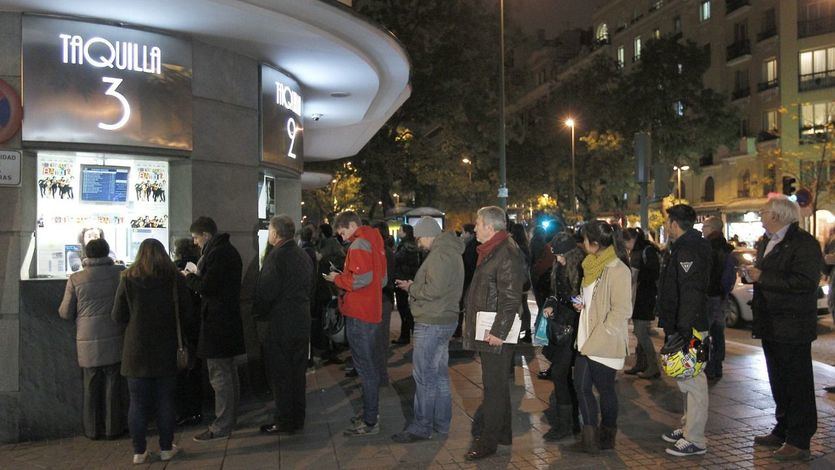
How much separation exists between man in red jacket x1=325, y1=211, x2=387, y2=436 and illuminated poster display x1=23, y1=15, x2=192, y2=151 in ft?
7.75

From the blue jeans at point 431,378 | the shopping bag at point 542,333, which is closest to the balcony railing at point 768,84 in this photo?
the shopping bag at point 542,333

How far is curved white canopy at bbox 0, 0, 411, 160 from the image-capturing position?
5.98 meters

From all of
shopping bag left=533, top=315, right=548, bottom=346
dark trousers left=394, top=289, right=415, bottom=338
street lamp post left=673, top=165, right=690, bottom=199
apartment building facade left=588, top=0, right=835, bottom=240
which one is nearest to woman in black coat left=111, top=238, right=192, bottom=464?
shopping bag left=533, top=315, right=548, bottom=346

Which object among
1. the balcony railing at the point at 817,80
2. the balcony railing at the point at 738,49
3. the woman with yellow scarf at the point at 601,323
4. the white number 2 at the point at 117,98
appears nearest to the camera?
the woman with yellow scarf at the point at 601,323

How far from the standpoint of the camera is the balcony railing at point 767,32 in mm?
39250

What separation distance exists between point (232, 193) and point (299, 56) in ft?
5.91

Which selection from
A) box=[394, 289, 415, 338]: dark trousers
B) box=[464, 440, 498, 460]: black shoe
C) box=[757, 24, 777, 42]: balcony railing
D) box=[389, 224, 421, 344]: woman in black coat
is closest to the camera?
box=[464, 440, 498, 460]: black shoe

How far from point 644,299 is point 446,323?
3.43 m

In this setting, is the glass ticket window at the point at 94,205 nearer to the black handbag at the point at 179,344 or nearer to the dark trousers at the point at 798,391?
the black handbag at the point at 179,344

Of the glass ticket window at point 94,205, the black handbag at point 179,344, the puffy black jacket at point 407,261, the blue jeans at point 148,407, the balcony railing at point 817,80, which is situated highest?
the balcony railing at point 817,80

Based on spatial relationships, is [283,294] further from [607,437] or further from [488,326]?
[607,437]

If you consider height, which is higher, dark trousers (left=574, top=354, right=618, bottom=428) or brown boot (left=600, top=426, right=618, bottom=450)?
dark trousers (left=574, top=354, right=618, bottom=428)

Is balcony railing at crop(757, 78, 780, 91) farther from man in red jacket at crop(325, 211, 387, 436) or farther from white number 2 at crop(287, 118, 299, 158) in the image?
man in red jacket at crop(325, 211, 387, 436)

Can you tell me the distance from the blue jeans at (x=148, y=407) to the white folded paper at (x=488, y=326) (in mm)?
2461
